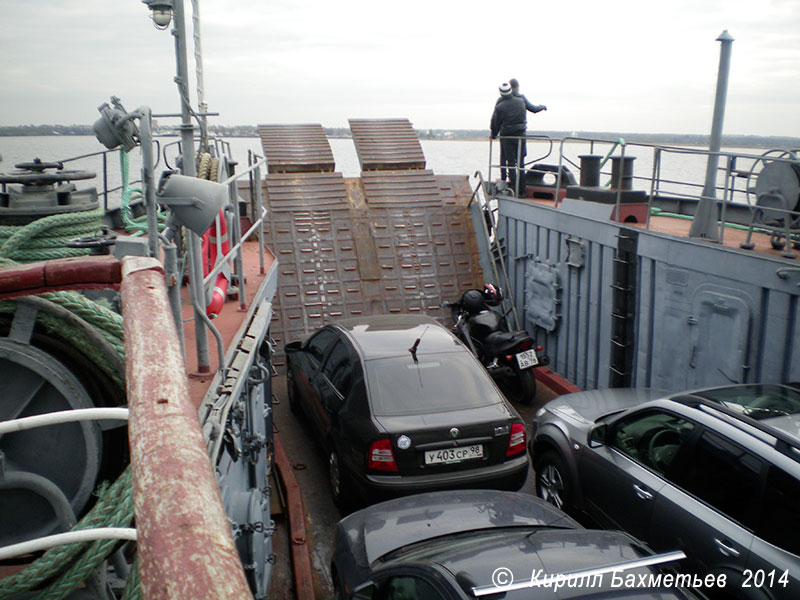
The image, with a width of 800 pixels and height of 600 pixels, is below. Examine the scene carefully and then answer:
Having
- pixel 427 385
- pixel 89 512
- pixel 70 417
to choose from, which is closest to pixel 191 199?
pixel 89 512

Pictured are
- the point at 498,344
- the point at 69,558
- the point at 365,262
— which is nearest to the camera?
the point at 69,558

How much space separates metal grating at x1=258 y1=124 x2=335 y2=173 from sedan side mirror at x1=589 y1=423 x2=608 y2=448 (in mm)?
7602

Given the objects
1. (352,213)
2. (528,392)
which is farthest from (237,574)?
(352,213)

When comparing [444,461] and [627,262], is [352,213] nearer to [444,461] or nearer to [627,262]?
[627,262]

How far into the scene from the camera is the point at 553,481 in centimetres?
583

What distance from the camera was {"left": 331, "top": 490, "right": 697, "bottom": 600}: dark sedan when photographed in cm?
287

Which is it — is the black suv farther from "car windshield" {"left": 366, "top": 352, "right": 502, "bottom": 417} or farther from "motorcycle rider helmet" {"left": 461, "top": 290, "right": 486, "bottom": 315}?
"motorcycle rider helmet" {"left": 461, "top": 290, "right": 486, "bottom": 315}

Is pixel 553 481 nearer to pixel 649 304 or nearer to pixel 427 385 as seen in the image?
pixel 427 385

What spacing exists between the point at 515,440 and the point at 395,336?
151cm

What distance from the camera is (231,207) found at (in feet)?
15.5

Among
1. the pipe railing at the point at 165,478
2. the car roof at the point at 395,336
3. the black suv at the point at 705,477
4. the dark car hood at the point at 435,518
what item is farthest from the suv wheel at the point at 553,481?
the pipe railing at the point at 165,478

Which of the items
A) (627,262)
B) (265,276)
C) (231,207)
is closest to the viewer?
(231,207)

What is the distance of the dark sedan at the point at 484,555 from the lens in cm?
287

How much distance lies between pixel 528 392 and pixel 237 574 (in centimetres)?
775
